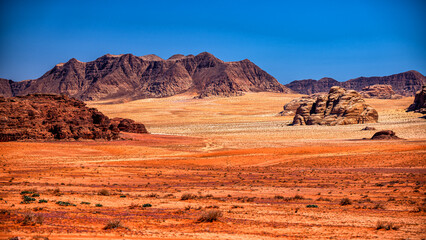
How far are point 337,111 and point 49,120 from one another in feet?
169

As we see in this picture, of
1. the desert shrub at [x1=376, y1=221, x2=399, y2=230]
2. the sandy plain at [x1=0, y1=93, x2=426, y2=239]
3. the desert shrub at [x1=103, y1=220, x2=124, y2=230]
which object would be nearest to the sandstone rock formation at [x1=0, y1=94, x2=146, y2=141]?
the sandy plain at [x1=0, y1=93, x2=426, y2=239]

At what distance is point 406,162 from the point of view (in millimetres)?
27969

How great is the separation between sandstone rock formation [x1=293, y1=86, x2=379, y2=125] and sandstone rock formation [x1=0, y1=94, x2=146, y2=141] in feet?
131

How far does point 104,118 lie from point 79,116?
3600 millimetres

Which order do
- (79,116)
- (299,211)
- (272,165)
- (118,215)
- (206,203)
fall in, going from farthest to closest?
1. (79,116)
2. (272,165)
3. (206,203)
4. (299,211)
5. (118,215)

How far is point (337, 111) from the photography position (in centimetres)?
7125

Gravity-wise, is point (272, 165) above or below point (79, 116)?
below

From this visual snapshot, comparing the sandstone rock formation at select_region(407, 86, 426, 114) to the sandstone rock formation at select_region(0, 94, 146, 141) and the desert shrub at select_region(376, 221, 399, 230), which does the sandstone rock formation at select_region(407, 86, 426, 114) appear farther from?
the desert shrub at select_region(376, 221, 399, 230)

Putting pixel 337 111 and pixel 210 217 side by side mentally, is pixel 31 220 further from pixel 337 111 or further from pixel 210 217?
pixel 337 111

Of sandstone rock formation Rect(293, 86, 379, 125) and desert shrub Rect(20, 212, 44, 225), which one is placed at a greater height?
sandstone rock formation Rect(293, 86, 379, 125)

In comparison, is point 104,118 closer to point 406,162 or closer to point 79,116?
point 79,116

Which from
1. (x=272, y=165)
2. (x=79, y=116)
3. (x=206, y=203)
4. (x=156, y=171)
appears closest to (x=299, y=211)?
(x=206, y=203)

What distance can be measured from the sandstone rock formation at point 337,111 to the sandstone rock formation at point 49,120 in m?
40.0

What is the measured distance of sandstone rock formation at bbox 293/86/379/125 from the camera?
69.4m
